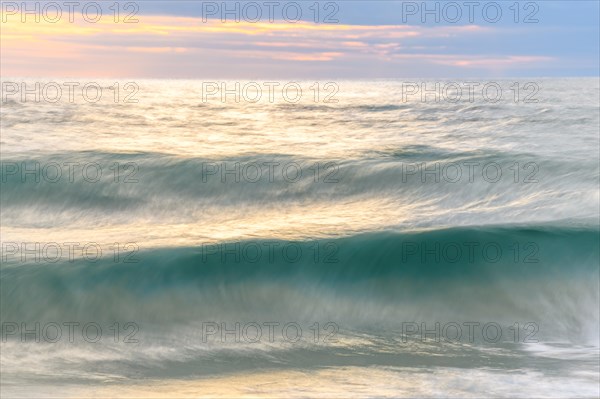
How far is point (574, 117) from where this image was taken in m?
26.9

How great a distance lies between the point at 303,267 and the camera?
11656mm

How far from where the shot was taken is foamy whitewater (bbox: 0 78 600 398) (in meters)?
7.51

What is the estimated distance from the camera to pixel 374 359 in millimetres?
7910

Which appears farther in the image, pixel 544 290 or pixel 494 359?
pixel 544 290

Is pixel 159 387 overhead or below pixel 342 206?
below

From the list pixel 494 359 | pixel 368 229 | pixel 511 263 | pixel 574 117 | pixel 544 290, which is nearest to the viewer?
pixel 494 359

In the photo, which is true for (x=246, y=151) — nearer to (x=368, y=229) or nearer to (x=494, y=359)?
(x=368, y=229)


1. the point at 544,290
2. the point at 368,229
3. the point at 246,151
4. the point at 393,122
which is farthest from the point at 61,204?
the point at 393,122

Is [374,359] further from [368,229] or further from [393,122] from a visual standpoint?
[393,122]

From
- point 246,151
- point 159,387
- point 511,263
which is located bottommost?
point 159,387

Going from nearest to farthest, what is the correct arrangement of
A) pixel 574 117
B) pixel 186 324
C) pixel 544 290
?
pixel 186 324 < pixel 544 290 < pixel 574 117

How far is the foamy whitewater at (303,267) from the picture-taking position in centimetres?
751

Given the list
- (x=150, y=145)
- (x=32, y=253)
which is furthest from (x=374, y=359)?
(x=150, y=145)

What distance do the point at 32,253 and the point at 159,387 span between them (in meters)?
5.98
